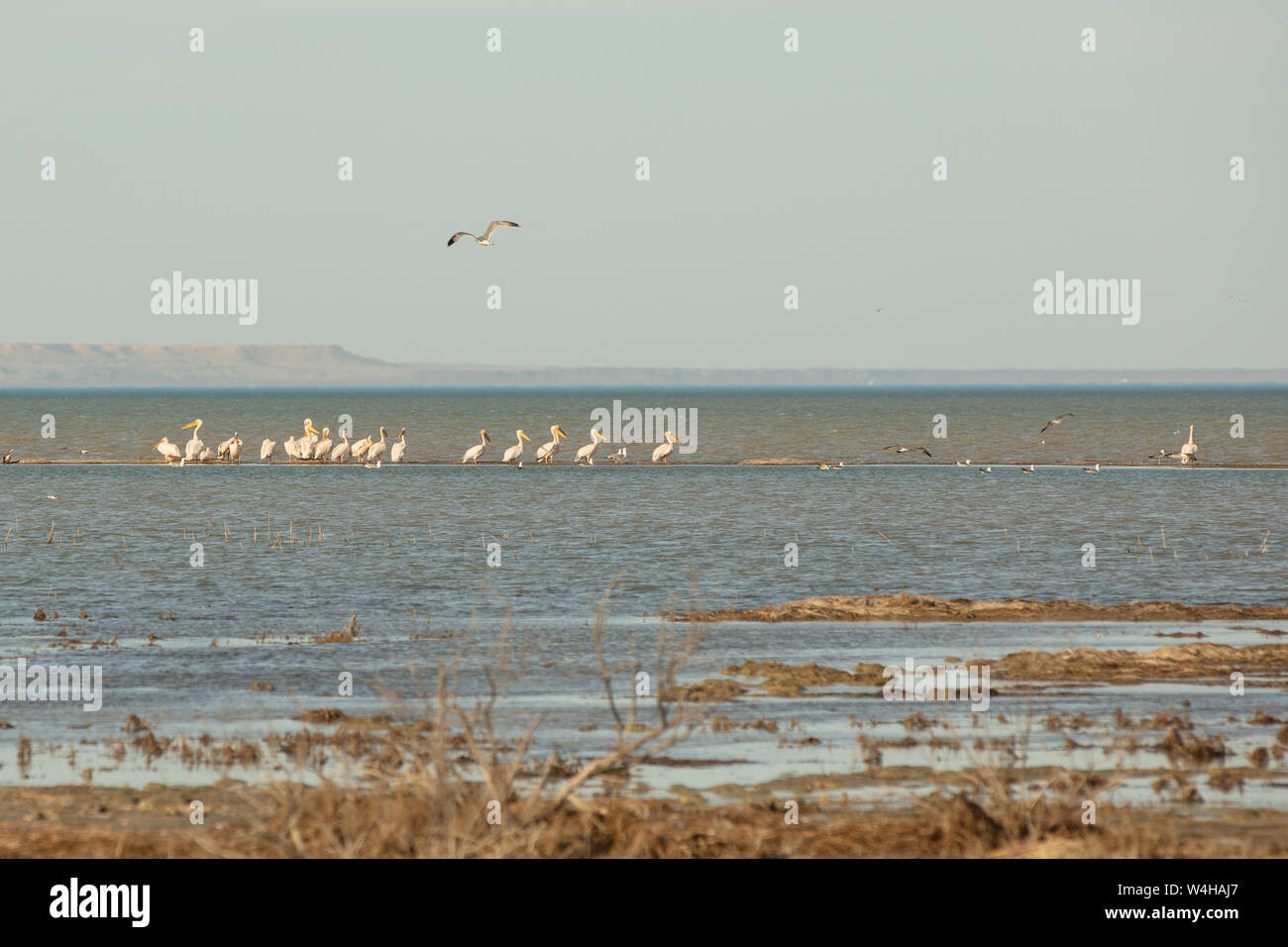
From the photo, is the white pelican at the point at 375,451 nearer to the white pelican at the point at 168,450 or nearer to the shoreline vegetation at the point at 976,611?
the white pelican at the point at 168,450

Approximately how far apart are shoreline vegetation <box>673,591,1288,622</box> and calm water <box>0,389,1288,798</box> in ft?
2.78

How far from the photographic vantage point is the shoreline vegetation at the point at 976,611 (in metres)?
22.5

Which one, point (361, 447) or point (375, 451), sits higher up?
point (361, 447)

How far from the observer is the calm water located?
1648cm

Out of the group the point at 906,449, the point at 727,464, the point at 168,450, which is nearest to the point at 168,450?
the point at 168,450

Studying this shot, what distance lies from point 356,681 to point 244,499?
104ft

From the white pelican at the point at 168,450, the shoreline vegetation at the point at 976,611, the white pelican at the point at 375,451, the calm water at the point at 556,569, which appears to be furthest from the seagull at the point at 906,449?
the shoreline vegetation at the point at 976,611

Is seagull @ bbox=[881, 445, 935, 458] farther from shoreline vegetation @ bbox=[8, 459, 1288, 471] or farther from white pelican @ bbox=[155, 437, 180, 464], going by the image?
white pelican @ bbox=[155, 437, 180, 464]

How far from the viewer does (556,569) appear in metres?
29.0

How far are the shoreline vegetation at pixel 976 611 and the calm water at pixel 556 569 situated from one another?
2.78 feet

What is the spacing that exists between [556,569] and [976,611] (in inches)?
358

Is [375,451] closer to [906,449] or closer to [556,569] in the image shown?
[906,449]
